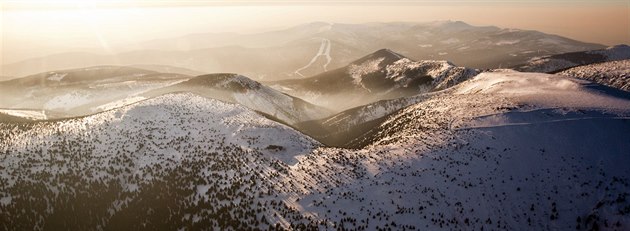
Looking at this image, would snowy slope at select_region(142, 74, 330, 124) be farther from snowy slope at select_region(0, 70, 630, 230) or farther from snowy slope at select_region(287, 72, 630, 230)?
snowy slope at select_region(287, 72, 630, 230)

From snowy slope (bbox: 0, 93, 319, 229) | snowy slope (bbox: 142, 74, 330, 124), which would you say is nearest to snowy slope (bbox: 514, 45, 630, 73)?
snowy slope (bbox: 142, 74, 330, 124)

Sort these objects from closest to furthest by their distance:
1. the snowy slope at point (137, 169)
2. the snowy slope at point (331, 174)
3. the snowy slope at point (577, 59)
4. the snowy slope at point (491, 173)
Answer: the snowy slope at point (491, 173) → the snowy slope at point (331, 174) → the snowy slope at point (137, 169) → the snowy slope at point (577, 59)

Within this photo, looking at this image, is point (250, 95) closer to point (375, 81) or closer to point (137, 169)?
point (137, 169)

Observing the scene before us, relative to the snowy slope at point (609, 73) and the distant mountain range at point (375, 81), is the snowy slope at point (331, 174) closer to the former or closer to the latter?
the snowy slope at point (609, 73)

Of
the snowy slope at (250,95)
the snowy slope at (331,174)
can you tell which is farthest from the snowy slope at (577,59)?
the snowy slope at (331,174)

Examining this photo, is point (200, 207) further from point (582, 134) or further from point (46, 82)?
point (46, 82)

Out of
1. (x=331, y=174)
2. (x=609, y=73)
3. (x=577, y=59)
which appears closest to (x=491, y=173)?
(x=331, y=174)
